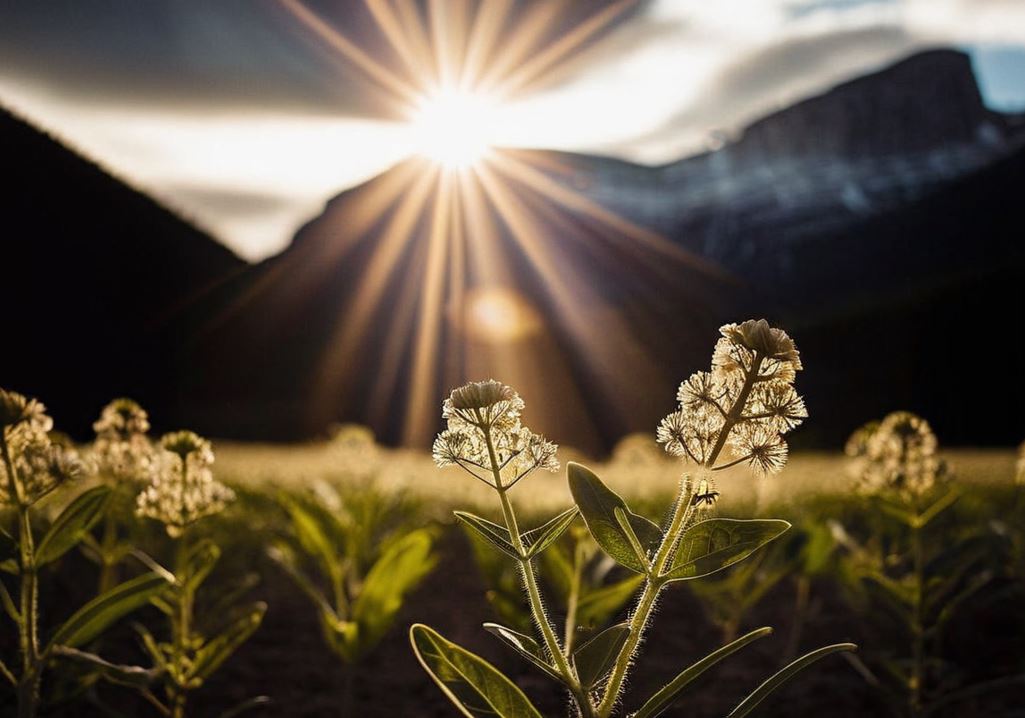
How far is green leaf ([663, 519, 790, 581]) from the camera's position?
1.12 meters

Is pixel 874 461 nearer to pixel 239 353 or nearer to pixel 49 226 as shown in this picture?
pixel 49 226

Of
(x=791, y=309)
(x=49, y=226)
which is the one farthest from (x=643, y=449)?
(x=791, y=309)

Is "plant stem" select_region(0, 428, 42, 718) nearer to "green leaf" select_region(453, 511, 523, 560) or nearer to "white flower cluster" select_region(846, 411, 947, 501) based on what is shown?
"green leaf" select_region(453, 511, 523, 560)

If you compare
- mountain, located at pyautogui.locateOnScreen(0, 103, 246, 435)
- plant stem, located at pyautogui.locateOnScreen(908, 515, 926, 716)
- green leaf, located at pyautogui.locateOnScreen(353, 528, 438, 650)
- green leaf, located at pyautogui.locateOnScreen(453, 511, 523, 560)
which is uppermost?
mountain, located at pyautogui.locateOnScreen(0, 103, 246, 435)

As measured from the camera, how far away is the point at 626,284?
27.7m

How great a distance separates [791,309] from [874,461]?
36823 millimetres

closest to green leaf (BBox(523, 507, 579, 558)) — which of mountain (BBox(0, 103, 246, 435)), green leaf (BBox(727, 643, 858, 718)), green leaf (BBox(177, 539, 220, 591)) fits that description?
green leaf (BBox(727, 643, 858, 718))

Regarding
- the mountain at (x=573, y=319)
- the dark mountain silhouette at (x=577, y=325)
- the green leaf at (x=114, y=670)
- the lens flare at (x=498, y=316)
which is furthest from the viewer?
the lens flare at (x=498, y=316)

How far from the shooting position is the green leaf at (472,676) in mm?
1190

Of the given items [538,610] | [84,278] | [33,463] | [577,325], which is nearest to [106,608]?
[33,463]

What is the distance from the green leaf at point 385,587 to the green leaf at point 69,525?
811 mm

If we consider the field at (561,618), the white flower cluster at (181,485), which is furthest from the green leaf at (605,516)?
the white flower cluster at (181,485)

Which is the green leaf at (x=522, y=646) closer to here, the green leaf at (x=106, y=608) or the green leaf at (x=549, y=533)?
the green leaf at (x=549, y=533)

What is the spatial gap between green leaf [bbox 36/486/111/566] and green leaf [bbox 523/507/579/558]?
0.92 m
